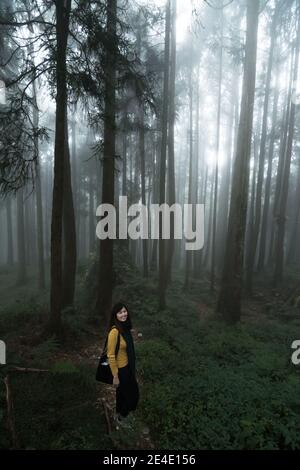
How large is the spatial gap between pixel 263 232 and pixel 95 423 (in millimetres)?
15448

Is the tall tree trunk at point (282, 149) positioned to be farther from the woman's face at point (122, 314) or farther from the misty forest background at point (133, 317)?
the woman's face at point (122, 314)

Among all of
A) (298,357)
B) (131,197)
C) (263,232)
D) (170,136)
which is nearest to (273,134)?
(263,232)

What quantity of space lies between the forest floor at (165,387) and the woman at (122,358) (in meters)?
0.48

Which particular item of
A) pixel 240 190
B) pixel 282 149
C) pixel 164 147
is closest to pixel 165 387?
pixel 240 190

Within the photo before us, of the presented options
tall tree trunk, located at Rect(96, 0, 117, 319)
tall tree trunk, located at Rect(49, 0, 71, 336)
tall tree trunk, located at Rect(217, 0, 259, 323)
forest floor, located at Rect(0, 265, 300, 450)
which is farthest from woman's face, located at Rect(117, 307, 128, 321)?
tall tree trunk, located at Rect(217, 0, 259, 323)

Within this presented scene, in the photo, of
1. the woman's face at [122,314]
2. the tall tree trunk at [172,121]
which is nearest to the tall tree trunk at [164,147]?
the tall tree trunk at [172,121]

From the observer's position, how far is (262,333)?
8.96m

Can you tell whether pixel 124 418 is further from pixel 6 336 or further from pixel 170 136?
pixel 170 136

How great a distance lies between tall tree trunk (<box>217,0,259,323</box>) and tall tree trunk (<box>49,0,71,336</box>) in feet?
17.5

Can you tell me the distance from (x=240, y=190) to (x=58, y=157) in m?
5.55

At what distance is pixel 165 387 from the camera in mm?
5453

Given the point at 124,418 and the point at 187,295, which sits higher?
the point at 124,418

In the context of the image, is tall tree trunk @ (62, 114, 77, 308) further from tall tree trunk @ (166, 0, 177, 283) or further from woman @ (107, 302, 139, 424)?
woman @ (107, 302, 139, 424)
